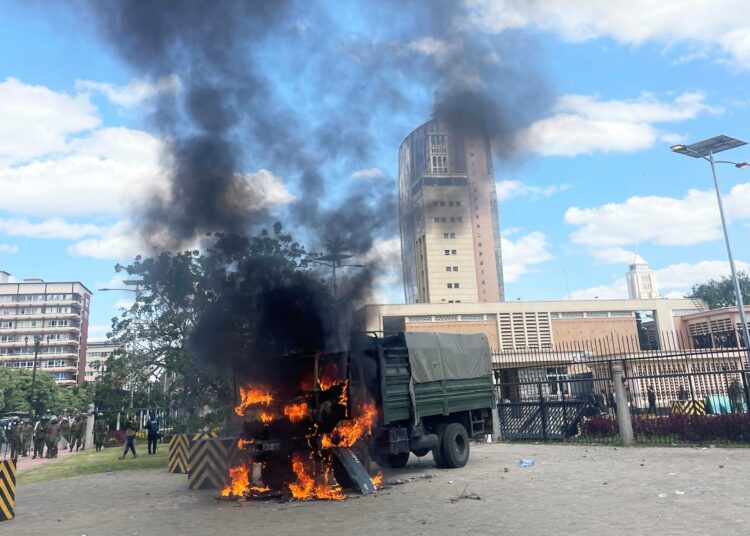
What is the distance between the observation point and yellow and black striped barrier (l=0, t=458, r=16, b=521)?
895 cm

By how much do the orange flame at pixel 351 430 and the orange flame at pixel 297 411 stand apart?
1.66 feet

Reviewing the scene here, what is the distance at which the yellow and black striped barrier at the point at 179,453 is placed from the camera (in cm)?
1447

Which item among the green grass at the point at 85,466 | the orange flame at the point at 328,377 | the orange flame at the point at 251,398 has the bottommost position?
the green grass at the point at 85,466

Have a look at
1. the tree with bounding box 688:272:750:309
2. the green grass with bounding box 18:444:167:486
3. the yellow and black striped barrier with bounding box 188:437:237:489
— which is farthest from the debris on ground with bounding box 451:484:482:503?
the tree with bounding box 688:272:750:309

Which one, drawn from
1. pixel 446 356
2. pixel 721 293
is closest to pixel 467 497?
pixel 446 356

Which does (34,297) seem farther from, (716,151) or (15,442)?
(716,151)

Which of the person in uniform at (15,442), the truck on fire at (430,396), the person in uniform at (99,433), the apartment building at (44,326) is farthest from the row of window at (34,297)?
the truck on fire at (430,396)

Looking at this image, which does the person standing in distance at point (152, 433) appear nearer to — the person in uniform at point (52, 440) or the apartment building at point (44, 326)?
the person in uniform at point (52, 440)

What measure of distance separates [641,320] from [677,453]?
4786 centimetres

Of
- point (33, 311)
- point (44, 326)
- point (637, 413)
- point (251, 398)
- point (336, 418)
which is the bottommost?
point (637, 413)

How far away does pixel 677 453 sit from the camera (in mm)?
12758

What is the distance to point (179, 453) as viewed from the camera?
578 inches

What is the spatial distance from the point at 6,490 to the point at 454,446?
8356mm

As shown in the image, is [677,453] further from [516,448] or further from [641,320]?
[641,320]
